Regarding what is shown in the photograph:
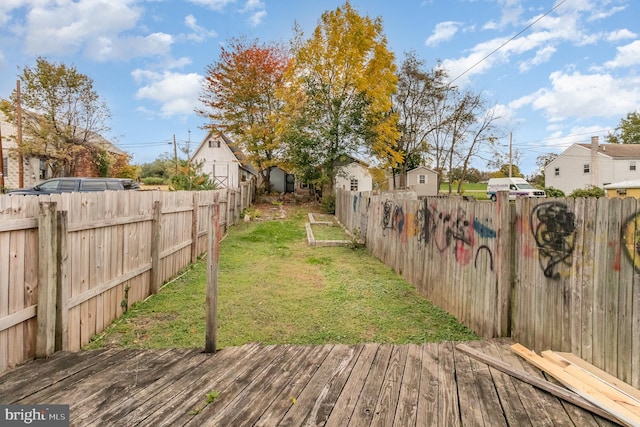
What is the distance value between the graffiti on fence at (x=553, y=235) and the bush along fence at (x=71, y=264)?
3.07 meters

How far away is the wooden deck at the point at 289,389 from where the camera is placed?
6.80 feet

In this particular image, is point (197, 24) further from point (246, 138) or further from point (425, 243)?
point (425, 243)

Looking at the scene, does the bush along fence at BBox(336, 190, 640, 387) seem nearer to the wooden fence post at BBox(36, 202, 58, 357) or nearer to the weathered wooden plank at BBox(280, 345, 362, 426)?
the weathered wooden plank at BBox(280, 345, 362, 426)

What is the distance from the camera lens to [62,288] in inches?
124

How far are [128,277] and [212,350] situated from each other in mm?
2373

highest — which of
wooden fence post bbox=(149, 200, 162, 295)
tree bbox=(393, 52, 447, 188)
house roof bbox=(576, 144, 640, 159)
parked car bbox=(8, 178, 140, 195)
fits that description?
tree bbox=(393, 52, 447, 188)

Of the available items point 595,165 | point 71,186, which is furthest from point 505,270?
point 595,165

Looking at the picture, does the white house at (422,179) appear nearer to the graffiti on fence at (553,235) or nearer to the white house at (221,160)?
the white house at (221,160)

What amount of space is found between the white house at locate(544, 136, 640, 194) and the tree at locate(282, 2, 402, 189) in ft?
76.1

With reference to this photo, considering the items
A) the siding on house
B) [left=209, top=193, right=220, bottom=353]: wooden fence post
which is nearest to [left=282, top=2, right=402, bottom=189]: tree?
[left=209, top=193, right=220, bottom=353]: wooden fence post

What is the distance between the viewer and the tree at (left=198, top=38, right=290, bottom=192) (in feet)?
69.4

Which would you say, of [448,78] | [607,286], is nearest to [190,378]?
[607,286]

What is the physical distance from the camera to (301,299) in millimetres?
5367

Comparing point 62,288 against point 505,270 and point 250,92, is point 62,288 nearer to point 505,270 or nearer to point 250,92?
point 505,270
